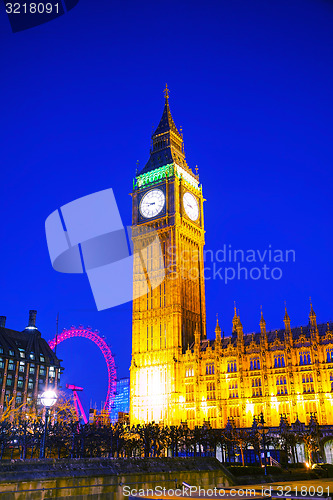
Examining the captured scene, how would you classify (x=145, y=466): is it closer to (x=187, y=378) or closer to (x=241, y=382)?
(x=241, y=382)

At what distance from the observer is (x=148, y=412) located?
109750 mm

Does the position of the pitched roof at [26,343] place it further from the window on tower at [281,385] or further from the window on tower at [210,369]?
the window on tower at [281,385]

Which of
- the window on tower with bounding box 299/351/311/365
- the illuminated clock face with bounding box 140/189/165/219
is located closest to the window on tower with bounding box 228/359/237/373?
the window on tower with bounding box 299/351/311/365

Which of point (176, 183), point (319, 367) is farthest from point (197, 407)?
point (176, 183)

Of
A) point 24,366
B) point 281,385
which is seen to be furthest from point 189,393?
point 24,366

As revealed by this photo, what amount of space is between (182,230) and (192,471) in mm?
83700

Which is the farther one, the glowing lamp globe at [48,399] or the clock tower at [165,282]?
the clock tower at [165,282]

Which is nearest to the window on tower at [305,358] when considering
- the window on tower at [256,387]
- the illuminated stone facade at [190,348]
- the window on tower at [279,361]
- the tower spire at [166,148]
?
the illuminated stone facade at [190,348]

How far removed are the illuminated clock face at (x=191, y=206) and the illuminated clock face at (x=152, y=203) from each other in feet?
20.1

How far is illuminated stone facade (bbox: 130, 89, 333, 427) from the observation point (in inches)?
3639

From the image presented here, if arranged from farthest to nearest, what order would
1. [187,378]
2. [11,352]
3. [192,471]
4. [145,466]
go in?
1. [11,352]
2. [187,378]
3. [192,471]
4. [145,466]

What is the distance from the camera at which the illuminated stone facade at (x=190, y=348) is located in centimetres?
9244

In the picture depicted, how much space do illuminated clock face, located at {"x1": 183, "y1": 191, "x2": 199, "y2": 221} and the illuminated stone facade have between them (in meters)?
0.30

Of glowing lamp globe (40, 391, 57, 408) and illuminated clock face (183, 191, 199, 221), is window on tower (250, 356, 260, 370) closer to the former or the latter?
illuminated clock face (183, 191, 199, 221)
